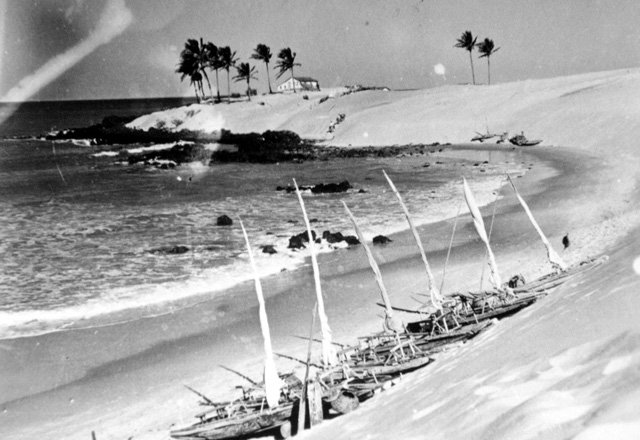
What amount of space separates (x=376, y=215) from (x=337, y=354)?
13.7 metres

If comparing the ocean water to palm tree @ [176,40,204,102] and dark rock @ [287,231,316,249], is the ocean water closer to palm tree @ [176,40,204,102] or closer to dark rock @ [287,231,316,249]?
dark rock @ [287,231,316,249]

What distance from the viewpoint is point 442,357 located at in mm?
6844

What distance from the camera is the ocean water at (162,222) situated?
13.1 metres

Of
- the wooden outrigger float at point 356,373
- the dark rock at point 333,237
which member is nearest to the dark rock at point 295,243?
the dark rock at point 333,237

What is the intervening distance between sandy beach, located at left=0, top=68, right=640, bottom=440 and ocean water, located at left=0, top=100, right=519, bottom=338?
1.50m

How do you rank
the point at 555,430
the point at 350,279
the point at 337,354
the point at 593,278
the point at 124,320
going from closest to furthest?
the point at 555,430, the point at 593,278, the point at 337,354, the point at 124,320, the point at 350,279

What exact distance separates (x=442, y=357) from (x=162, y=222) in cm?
1720

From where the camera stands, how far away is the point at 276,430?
20.4ft

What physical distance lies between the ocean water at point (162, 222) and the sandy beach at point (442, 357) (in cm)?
150

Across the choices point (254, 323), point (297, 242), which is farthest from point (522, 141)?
point (254, 323)

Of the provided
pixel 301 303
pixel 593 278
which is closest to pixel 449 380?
pixel 593 278

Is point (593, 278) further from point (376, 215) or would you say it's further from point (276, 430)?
point (376, 215)

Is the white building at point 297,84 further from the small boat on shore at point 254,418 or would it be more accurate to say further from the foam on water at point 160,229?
the small boat on shore at point 254,418

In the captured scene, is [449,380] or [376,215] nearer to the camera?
[449,380]
